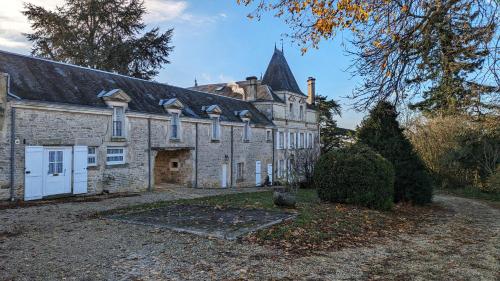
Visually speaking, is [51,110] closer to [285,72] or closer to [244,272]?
[244,272]

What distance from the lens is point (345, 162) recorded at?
1181 cm

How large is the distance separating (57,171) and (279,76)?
2417 centimetres

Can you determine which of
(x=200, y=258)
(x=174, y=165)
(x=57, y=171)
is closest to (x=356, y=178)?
(x=200, y=258)

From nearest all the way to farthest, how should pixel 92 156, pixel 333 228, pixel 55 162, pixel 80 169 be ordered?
pixel 333 228
pixel 55 162
pixel 80 169
pixel 92 156

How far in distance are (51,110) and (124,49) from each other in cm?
1338

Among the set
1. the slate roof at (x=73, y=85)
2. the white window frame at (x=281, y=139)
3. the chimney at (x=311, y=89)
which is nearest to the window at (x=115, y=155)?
the slate roof at (x=73, y=85)

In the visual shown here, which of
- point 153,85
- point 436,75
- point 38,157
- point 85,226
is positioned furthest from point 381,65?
point 153,85

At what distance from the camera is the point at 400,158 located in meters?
14.5

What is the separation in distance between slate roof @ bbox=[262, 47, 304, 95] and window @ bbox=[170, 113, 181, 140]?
15648 mm

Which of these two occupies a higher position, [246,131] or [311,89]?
[311,89]

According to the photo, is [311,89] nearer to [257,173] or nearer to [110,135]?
[257,173]

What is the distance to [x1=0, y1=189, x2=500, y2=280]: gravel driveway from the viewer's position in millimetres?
5324

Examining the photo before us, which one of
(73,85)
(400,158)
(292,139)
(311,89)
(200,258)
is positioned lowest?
(200,258)

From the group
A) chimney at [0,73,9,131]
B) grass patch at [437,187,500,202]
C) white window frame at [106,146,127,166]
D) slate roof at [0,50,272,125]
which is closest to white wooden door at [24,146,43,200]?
chimney at [0,73,9,131]
